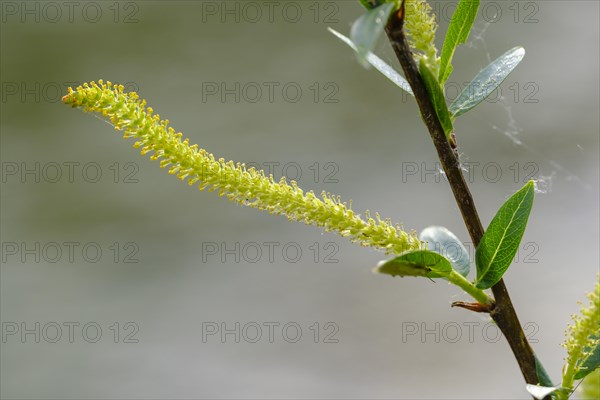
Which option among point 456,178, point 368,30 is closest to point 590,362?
point 456,178

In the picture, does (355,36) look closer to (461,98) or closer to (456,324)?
(461,98)

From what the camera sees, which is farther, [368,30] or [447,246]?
[447,246]

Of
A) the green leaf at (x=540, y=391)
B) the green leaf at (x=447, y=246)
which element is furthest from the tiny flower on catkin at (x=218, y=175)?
the green leaf at (x=540, y=391)

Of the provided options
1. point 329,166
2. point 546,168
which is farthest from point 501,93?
point 329,166

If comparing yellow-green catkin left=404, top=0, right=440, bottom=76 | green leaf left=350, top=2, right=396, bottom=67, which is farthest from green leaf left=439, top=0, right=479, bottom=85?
green leaf left=350, top=2, right=396, bottom=67

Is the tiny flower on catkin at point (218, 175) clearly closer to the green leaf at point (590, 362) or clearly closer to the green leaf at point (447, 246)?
the green leaf at point (447, 246)

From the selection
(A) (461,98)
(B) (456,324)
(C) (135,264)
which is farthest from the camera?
(C) (135,264)

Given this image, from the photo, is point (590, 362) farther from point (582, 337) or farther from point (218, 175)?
point (218, 175)
